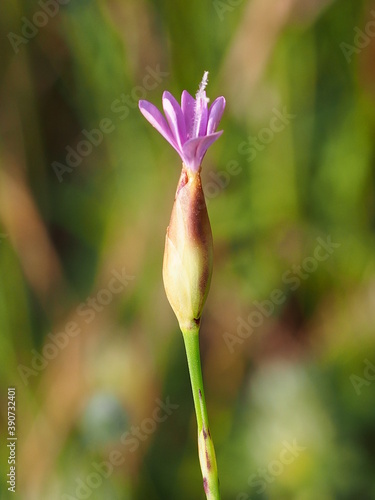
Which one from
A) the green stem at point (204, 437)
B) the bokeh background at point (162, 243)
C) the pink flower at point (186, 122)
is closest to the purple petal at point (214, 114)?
the pink flower at point (186, 122)

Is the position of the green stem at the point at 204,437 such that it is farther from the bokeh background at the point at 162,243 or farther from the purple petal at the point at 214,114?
the bokeh background at the point at 162,243

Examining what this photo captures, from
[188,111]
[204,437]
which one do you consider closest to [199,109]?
[188,111]

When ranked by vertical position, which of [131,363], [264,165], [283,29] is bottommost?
[131,363]

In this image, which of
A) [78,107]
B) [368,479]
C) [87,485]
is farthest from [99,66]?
[368,479]

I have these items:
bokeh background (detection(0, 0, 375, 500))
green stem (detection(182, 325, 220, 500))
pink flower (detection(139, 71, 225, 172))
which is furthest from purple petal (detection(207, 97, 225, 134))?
bokeh background (detection(0, 0, 375, 500))

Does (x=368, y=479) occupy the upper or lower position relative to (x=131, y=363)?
lower

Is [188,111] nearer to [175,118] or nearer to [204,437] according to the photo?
[175,118]

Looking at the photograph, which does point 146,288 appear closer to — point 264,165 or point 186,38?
point 264,165

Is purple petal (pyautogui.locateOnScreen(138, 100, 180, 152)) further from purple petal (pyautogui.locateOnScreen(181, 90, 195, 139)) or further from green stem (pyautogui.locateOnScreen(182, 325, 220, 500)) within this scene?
green stem (pyautogui.locateOnScreen(182, 325, 220, 500))
